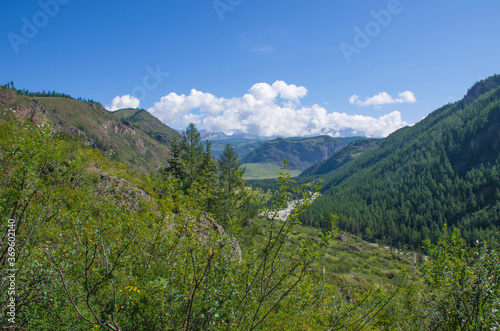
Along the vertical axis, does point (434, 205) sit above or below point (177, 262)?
below

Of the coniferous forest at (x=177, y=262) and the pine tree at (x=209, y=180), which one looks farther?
the pine tree at (x=209, y=180)

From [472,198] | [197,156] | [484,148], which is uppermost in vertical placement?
[197,156]

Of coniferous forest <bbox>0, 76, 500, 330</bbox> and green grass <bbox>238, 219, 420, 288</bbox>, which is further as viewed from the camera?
green grass <bbox>238, 219, 420, 288</bbox>

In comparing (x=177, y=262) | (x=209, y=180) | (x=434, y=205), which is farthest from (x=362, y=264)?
(x=434, y=205)

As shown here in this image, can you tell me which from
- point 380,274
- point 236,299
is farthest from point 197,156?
point 380,274

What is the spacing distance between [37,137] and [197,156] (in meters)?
28.6

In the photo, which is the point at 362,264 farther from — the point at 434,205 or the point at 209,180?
the point at 434,205

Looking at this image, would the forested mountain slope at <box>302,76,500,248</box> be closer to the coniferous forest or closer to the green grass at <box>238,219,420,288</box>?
the green grass at <box>238,219,420,288</box>

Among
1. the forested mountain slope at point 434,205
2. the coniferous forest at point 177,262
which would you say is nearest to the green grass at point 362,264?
the forested mountain slope at point 434,205

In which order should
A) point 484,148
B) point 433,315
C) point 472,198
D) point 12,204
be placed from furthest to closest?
point 484,148, point 472,198, point 433,315, point 12,204

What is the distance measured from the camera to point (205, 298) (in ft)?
16.0

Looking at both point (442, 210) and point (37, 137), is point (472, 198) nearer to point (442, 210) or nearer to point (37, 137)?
point (442, 210)

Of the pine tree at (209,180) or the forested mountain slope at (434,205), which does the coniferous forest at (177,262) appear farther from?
the forested mountain slope at (434,205)

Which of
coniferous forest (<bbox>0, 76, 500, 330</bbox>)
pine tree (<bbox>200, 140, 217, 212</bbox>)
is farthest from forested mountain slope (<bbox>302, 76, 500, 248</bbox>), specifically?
coniferous forest (<bbox>0, 76, 500, 330</bbox>)
